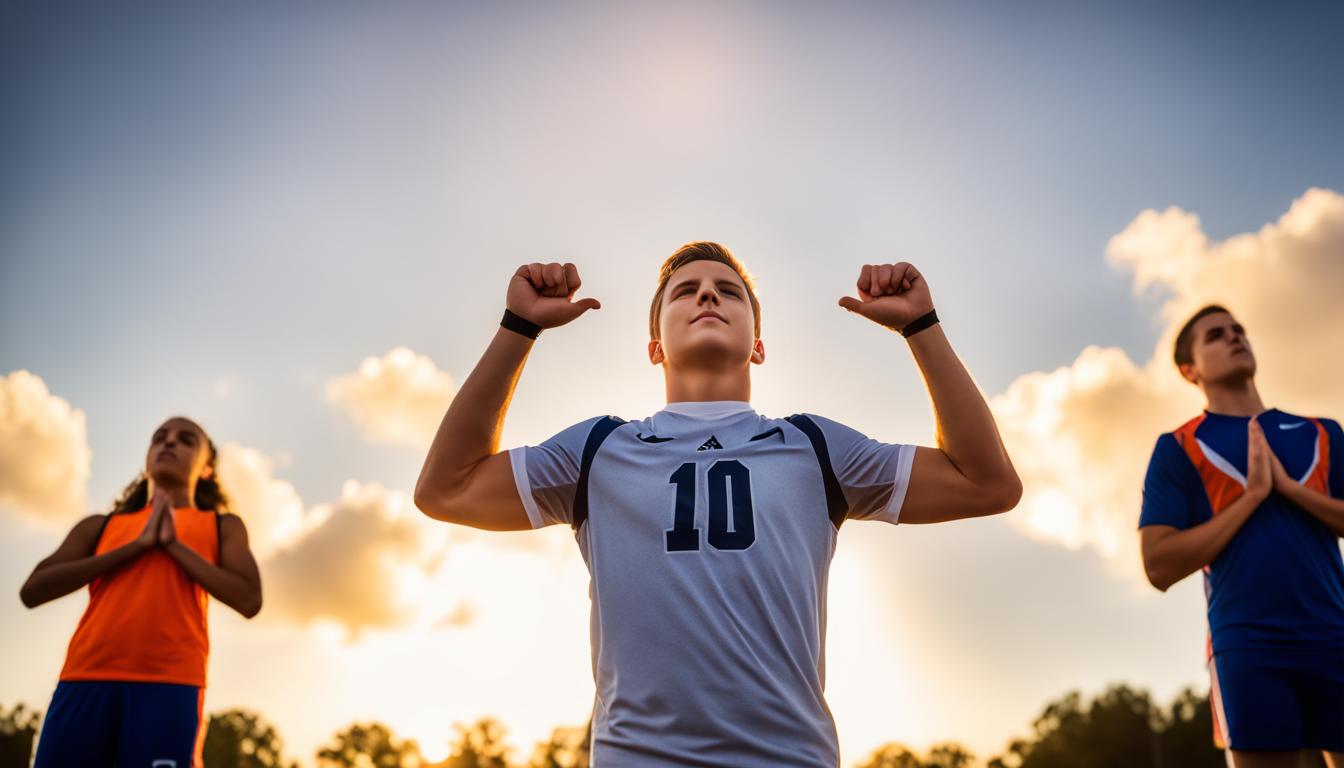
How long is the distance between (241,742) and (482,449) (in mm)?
89502

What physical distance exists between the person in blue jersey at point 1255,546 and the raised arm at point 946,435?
2.19 meters

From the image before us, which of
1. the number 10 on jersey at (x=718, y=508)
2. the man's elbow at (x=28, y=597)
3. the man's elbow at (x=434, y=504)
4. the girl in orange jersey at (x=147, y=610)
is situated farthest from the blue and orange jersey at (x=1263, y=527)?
the man's elbow at (x=28, y=597)

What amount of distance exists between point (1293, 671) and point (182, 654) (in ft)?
19.3

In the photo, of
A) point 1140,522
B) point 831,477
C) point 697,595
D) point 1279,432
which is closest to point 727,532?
point 697,595

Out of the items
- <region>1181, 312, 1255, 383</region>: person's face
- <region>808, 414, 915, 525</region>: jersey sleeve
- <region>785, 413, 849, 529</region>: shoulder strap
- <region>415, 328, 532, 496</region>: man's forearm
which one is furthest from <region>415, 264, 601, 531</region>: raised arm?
<region>1181, 312, 1255, 383</region>: person's face

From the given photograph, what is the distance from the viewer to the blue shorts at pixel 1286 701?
155 inches

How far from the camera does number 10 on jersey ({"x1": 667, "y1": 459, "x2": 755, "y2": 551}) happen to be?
2771 mm

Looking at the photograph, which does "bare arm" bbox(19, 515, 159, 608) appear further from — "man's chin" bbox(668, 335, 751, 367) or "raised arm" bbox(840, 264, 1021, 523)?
"raised arm" bbox(840, 264, 1021, 523)

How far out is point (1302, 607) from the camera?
412cm

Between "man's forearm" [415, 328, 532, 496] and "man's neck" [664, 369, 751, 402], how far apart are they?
0.67 meters

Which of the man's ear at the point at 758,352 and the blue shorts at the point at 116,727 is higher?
the man's ear at the point at 758,352

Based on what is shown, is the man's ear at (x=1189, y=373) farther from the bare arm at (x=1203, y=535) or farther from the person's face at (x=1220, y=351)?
the bare arm at (x=1203, y=535)

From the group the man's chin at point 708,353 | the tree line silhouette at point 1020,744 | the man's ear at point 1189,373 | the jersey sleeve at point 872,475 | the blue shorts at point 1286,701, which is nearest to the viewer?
the jersey sleeve at point 872,475

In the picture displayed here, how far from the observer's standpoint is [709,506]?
2.84 metres
